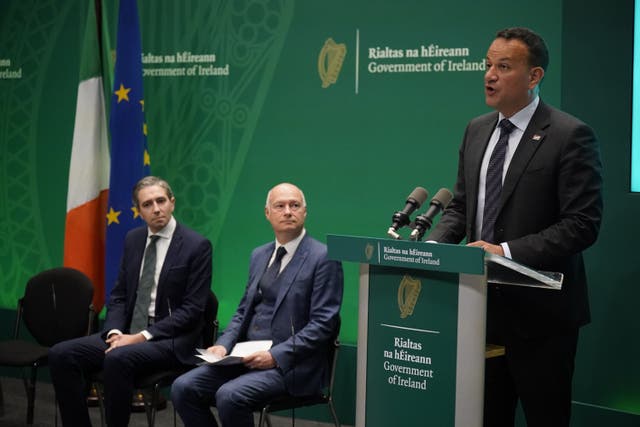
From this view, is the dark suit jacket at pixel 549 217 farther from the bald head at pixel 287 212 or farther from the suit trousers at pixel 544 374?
the bald head at pixel 287 212

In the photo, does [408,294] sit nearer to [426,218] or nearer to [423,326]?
[423,326]

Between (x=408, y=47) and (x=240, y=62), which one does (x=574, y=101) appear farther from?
(x=240, y=62)

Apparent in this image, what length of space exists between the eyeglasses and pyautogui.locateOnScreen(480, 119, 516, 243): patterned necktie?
59.0 inches

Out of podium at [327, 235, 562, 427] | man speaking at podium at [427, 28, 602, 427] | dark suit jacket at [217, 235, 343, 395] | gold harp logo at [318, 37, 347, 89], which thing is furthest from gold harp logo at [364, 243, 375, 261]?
gold harp logo at [318, 37, 347, 89]

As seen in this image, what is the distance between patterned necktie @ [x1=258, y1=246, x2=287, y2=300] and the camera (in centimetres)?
440

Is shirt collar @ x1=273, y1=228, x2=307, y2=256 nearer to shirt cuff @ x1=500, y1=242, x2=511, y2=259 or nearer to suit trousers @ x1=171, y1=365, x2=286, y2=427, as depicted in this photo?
suit trousers @ x1=171, y1=365, x2=286, y2=427

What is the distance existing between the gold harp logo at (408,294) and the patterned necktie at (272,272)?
5.68 ft

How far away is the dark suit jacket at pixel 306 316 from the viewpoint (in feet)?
13.5

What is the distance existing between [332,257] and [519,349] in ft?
2.28

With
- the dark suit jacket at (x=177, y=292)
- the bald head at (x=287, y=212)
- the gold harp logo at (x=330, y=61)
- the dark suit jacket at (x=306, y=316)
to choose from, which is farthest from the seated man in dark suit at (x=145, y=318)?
the gold harp logo at (x=330, y=61)

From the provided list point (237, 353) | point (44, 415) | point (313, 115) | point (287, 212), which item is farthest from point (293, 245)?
point (44, 415)

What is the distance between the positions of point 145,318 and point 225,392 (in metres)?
1.03

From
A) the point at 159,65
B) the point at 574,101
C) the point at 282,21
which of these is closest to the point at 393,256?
the point at 574,101

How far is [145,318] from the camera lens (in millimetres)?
4828
